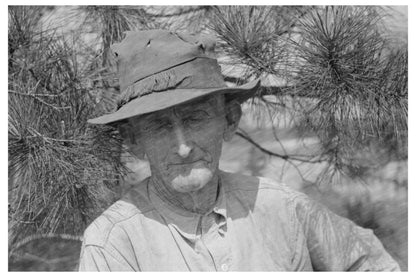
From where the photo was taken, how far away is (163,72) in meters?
1.03

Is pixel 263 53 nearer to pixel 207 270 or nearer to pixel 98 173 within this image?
pixel 98 173

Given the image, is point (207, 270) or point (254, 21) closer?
point (207, 270)

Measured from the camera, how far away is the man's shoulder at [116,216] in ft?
3.52

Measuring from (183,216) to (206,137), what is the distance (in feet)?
0.41

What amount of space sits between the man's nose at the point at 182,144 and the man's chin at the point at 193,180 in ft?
0.10

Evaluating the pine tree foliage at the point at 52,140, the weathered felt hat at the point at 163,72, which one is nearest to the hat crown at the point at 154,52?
the weathered felt hat at the point at 163,72

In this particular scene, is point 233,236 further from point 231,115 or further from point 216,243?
point 231,115

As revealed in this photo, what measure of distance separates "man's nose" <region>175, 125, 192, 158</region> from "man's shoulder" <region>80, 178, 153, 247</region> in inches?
5.0

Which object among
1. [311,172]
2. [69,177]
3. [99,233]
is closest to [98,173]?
[69,177]

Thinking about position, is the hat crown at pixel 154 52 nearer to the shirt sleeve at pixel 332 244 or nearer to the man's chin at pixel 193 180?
the man's chin at pixel 193 180

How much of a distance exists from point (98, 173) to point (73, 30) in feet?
1.10

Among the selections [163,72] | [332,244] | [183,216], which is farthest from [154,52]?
[332,244]

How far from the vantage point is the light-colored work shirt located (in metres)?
1.08

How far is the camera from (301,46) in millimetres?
1338
